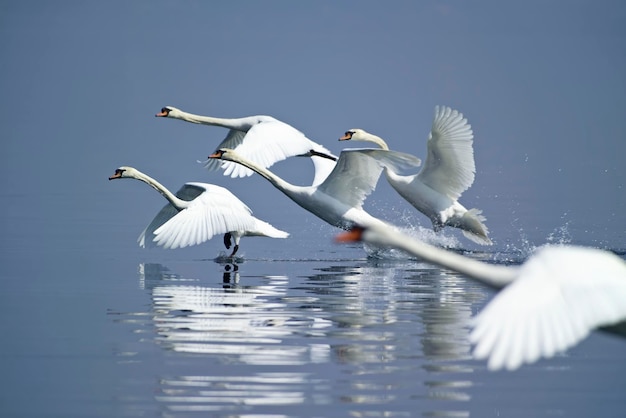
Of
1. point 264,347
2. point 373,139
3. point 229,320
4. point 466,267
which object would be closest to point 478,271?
point 466,267

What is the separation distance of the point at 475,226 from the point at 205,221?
12.7 feet

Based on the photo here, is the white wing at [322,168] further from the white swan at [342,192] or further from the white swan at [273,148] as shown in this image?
the white swan at [342,192]

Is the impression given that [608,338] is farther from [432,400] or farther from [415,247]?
[415,247]

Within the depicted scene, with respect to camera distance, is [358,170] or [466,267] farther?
[358,170]

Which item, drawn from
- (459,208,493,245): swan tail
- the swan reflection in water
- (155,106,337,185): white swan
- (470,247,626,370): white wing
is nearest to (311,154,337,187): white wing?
(155,106,337,185): white swan

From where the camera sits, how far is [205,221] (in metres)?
15.0

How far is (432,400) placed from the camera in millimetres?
7957

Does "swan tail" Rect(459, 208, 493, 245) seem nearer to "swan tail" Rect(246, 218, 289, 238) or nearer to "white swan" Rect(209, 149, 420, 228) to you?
"white swan" Rect(209, 149, 420, 228)

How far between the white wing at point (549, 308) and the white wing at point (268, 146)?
36.2 feet

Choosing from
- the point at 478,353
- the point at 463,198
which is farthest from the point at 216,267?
the point at 463,198

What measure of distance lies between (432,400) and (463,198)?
84.6 ft

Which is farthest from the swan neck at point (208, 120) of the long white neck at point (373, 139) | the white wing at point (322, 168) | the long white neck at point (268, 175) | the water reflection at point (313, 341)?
the water reflection at point (313, 341)

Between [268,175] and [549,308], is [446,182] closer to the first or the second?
[268,175]

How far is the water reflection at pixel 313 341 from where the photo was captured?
8.01 metres
